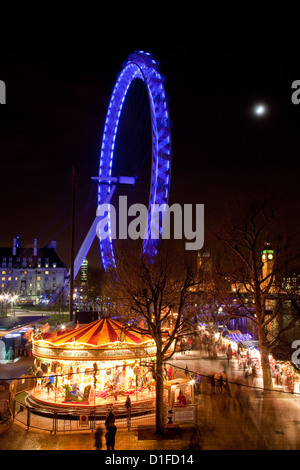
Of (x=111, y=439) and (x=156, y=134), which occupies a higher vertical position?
(x=156, y=134)

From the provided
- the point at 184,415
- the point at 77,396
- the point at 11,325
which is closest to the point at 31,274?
the point at 11,325

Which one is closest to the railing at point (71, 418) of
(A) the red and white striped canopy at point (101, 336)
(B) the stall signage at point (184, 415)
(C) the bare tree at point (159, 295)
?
(B) the stall signage at point (184, 415)

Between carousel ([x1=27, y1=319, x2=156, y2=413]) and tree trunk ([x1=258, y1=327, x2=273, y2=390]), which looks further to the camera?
tree trunk ([x1=258, y1=327, x2=273, y2=390])

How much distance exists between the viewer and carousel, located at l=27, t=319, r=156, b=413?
1827 cm

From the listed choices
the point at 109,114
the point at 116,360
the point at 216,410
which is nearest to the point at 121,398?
the point at 116,360

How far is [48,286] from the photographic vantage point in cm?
13162

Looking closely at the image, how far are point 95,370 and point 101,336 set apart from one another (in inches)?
87.1

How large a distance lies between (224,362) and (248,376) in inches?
212

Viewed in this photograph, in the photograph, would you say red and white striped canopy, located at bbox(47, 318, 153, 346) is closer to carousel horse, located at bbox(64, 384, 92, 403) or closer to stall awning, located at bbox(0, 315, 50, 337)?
carousel horse, located at bbox(64, 384, 92, 403)

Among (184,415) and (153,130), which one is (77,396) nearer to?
(184,415)

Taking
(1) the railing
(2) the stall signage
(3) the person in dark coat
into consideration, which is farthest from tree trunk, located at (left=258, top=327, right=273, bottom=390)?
(3) the person in dark coat

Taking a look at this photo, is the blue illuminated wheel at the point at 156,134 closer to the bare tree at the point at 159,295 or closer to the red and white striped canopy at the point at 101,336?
the bare tree at the point at 159,295

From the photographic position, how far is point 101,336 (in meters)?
19.6

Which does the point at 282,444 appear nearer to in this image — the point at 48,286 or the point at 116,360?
the point at 116,360
